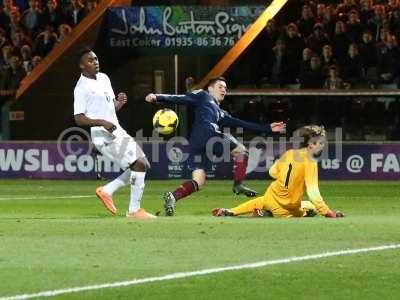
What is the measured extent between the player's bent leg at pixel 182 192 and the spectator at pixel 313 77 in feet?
36.5

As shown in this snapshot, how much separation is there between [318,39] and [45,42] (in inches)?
285

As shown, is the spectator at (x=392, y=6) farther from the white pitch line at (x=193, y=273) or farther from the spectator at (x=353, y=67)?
the white pitch line at (x=193, y=273)

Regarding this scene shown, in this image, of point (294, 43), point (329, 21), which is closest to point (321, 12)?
point (329, 21)

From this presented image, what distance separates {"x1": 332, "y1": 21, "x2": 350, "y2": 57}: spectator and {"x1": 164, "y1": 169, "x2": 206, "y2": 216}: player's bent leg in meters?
12.1

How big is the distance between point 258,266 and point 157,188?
1388 cm

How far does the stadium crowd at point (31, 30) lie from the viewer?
31.0m

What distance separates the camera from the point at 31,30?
32.1 m

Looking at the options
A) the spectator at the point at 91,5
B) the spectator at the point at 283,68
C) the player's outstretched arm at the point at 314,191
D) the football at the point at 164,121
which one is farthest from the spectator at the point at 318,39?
A: the player's outstretched arm at the point at 314,191

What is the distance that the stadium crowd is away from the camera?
102ft

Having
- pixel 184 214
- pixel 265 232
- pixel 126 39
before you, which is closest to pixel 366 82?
pixel 126 39

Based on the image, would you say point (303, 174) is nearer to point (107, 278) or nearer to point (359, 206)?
point (359, 206)

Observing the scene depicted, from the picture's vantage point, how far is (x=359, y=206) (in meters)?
18.6

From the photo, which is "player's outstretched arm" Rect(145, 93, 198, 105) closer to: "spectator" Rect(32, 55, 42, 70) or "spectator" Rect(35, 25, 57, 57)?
"spectator" Rect(32, 55, 42, 70)

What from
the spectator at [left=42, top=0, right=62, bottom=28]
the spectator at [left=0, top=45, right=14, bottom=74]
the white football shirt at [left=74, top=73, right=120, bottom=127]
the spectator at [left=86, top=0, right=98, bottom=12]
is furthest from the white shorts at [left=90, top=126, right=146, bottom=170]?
the spectator at [left=42, top=0, right=62, bottom=28]
